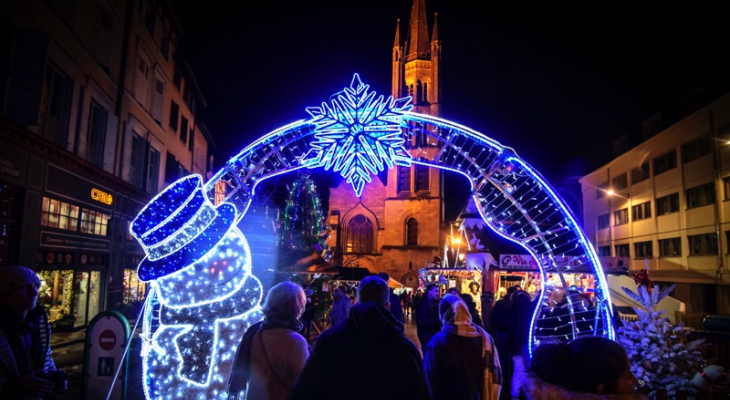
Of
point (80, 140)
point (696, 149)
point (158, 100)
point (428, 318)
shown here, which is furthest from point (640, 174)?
point (80, 140)

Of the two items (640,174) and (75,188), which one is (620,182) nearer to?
(640,174)

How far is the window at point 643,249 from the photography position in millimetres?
31469

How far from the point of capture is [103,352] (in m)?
6.14

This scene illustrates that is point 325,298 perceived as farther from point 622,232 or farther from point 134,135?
point 622,232

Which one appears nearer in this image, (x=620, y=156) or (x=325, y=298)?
(x=325, y=298)

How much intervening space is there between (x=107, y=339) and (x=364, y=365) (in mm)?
4843

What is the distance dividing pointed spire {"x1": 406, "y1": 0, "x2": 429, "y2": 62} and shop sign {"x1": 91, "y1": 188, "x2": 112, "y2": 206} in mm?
36947

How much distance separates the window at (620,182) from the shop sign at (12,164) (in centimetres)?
3475

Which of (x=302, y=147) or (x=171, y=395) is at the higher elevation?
(x=302, y=147)

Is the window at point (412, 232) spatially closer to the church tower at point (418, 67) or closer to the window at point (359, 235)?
the window at point (359, 235)

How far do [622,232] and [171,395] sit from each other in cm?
3598

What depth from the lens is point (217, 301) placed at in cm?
557

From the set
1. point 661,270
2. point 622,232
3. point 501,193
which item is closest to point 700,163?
point 661,270

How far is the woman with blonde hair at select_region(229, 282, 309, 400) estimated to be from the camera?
3.70m
